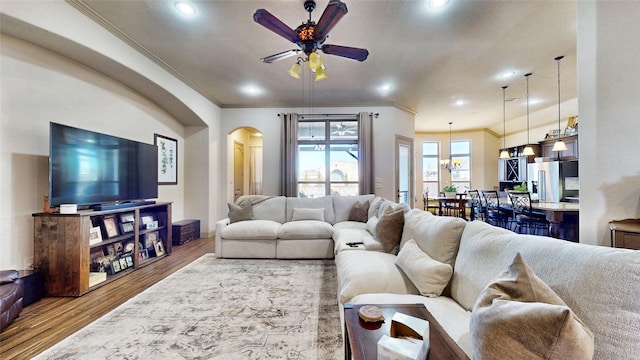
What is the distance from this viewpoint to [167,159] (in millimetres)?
4770

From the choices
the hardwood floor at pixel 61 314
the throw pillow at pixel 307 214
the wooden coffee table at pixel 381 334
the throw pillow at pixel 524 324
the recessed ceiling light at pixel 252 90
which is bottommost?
the hardwood floor at pixel 61 314

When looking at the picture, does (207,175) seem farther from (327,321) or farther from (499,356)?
(499,356)

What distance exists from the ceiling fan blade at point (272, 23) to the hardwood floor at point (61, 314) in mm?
2938

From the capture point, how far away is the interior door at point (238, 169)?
6.54m

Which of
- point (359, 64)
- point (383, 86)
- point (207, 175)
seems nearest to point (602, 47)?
point (359, 64)

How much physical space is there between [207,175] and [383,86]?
159 inches

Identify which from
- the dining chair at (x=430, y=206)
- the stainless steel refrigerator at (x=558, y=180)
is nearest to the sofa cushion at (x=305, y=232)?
the dining chair at (x=430, y=206)

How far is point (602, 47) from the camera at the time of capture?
1.96 m

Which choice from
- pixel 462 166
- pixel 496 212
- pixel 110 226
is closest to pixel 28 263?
pixel 110 226

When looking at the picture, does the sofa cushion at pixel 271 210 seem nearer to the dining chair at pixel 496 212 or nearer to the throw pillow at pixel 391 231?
the throw pillow at pixel 391 231

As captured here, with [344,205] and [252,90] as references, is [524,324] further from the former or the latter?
[252,90]

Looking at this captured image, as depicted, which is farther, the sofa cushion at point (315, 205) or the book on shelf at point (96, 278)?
the sofa cushion at point (315, 205)

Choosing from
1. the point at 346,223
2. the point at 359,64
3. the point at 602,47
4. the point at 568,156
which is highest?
the point at 359,64

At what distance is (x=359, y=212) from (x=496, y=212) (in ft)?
9.37
